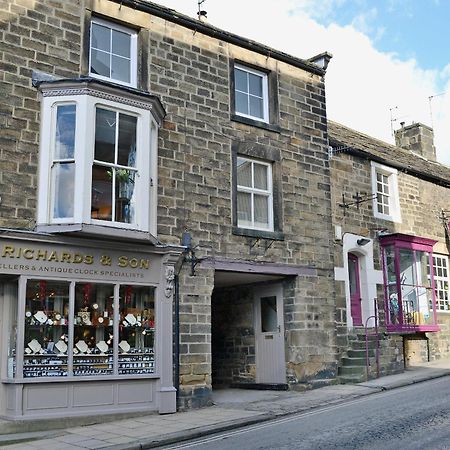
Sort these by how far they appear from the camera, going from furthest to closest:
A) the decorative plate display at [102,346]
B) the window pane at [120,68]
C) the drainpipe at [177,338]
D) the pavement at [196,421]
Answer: the window pane at [120,68] < the drainpipe at [177,338] < the decorative plate display at [102,346] < the pavement at [196,421]

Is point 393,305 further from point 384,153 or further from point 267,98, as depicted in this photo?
point 267,98

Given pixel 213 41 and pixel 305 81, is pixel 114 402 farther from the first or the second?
pixel 305 81

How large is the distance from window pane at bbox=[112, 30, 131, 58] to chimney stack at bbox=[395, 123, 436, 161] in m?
14.2

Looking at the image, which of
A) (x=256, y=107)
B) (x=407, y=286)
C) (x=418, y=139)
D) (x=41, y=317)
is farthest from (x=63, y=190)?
(x=418, y=139)

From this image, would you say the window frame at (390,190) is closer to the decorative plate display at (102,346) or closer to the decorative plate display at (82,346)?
the decorative plate display at (102,346)

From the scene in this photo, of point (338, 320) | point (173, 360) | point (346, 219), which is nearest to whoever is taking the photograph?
point (173, 360)

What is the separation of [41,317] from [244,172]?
18.3 ft

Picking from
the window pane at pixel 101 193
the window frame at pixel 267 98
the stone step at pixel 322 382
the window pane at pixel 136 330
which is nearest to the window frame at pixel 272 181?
the window frame at pixel 267 98

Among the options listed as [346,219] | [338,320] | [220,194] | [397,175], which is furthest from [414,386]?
[397,175]

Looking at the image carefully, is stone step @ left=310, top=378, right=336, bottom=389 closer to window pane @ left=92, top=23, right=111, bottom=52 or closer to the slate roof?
the slate roof

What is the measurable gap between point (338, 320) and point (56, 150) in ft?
26.2

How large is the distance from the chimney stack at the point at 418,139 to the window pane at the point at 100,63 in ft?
48.3

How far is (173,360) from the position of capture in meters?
11.2

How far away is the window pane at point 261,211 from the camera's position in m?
13.4
